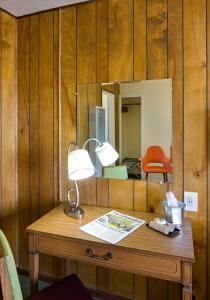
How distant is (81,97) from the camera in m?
1.99

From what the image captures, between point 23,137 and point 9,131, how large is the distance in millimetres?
126

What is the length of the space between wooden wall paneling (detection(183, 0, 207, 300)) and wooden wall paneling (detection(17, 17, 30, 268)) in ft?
4.34

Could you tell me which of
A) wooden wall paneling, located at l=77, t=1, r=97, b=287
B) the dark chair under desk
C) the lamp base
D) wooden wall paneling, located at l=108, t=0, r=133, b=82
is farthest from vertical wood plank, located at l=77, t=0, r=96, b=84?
the dark chair under desk

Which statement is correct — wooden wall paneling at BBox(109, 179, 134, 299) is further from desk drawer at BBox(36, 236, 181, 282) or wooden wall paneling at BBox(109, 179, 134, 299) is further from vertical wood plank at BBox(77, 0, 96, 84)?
vertical wood plank at BBox(77, 0, 96, 84)

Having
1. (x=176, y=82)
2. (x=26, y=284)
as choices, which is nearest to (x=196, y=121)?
(x=176, y=82)

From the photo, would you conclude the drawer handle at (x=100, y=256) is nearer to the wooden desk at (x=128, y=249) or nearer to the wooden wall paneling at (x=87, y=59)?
the wooden desk at (x=128, y=249)

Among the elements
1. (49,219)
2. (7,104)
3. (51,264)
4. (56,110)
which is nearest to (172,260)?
(49,219)

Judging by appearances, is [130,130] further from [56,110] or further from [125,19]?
[125,19]

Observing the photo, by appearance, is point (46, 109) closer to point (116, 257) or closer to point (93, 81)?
point (93, 81)

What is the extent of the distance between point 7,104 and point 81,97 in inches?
26.2

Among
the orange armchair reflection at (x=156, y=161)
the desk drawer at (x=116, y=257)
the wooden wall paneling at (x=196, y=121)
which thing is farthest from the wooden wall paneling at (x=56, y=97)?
the wooden wall paneling at (x=196, y=121)

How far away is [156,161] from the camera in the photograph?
5.84 ft

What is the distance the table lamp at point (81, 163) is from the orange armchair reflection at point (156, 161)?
0.72 feet

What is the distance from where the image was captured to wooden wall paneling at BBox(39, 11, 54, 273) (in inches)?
82.0
